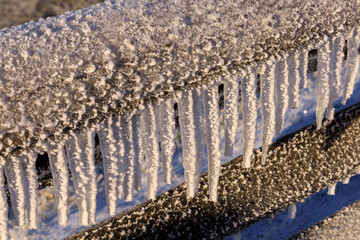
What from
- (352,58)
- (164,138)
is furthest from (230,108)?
(352,58)

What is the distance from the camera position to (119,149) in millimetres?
647

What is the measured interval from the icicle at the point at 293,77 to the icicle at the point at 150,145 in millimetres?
337

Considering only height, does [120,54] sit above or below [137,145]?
above

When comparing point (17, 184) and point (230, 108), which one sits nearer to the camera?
A: point (17, 184)

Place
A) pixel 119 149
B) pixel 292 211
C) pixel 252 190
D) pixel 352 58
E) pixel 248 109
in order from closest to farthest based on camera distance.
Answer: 1. pixel 119 149
2. pixel 248 109
3. pixel 352 58
4. pixel 252 190
5. pixel 292 211

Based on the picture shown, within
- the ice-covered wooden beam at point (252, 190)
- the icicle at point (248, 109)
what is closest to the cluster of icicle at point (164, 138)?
the icicle at point (248, 109)

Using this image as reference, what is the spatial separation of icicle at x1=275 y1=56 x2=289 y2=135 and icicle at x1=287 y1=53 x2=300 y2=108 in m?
0.01

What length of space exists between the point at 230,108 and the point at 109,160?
0.92 feet

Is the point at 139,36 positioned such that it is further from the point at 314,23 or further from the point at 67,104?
the point at 314,23

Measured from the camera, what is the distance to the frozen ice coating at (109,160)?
61 cm

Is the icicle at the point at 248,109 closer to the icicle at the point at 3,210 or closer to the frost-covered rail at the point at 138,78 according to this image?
the frost-covered rail at the point at 138,78

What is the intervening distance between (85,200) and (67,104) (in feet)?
0.77

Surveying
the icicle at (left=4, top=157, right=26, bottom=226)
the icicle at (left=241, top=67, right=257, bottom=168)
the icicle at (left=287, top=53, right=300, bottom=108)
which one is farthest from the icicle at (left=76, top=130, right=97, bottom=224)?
the icicle at (left=287, top=53, right=300, bottom=108)

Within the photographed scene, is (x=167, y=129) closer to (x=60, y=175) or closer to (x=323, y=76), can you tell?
(x=60, y=175)
